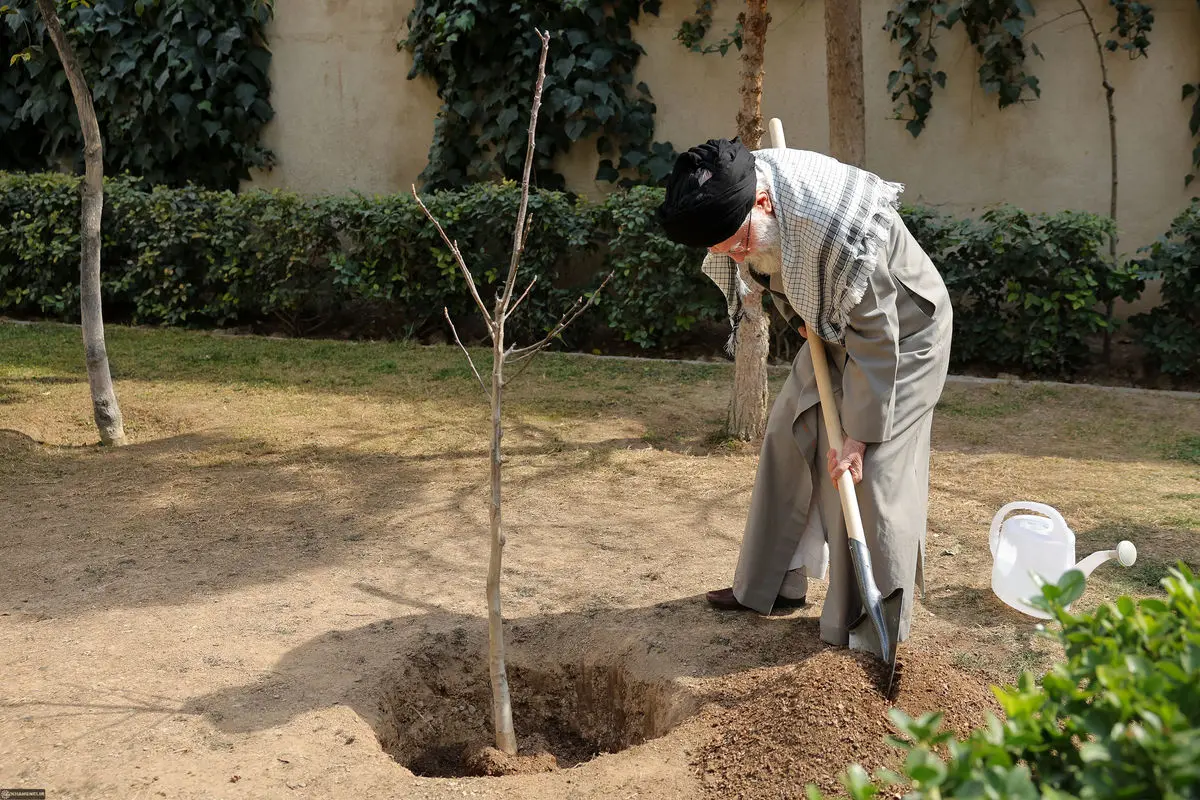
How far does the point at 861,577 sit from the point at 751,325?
9.19 ft

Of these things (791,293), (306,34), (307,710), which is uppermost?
(306,34)

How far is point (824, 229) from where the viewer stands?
322 cm

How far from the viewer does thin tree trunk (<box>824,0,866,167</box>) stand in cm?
678

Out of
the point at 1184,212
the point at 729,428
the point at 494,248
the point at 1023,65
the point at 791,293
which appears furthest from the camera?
the point at 494,248

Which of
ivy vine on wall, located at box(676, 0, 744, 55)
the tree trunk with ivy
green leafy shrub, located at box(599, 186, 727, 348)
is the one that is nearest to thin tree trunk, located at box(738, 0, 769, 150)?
the tree trunk with ivy

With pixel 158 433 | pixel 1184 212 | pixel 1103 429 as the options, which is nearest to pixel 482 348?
pixel 158 433

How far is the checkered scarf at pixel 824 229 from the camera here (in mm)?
3221

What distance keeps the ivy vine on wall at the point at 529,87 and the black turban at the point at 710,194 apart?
19.3 ft

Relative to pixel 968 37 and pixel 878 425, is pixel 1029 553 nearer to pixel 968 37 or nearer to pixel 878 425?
pixel 878 425

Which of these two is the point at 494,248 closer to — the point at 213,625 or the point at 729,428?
the point at 729,428

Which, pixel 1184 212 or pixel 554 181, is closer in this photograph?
pixel 1184 212

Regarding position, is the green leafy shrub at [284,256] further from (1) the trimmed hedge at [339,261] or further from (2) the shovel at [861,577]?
(2) the shovel at [861,577]

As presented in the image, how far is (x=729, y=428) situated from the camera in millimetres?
6188

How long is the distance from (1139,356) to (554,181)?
474 cm
